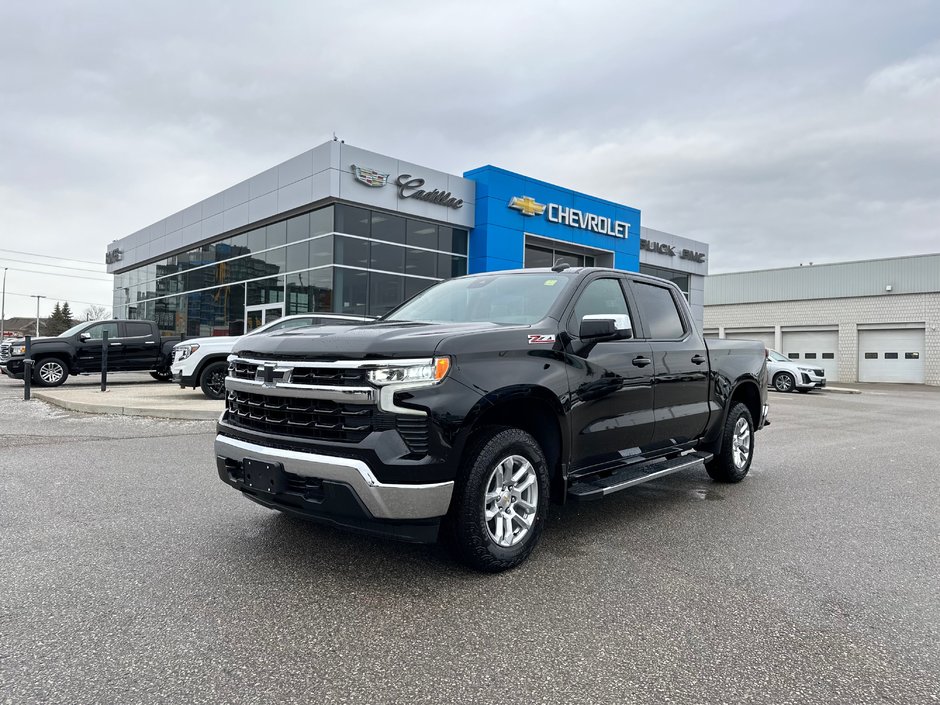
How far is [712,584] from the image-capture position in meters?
3.57

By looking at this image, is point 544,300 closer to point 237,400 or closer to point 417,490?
point 417,490

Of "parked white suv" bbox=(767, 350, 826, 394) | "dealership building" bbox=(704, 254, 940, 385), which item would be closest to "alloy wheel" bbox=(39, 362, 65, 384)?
"parked white suv" bbox=(767, 350, 826, 394)

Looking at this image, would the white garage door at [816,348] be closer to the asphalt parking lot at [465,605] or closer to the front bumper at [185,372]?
the front bumper at [185,372]

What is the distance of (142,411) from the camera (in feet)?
34.1

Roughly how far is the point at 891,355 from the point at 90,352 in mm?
38362

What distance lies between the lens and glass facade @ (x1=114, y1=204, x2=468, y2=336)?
64.3ft

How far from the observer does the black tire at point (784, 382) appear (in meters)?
22.6

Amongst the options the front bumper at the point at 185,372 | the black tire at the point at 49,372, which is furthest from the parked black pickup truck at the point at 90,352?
the front bumper at the point at 185,372

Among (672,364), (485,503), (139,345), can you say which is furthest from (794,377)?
(485,503)

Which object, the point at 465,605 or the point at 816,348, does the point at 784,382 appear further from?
the point at 465,605

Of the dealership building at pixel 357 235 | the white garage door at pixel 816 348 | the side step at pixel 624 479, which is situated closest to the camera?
the side step at pixel 624 479

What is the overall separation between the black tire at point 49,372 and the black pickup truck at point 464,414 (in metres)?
14.6

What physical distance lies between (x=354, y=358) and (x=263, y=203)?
20.2m

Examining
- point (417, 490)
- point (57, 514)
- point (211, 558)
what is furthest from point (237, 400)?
point (57, 514)
